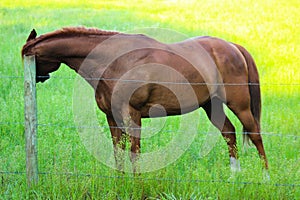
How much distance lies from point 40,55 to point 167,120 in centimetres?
278

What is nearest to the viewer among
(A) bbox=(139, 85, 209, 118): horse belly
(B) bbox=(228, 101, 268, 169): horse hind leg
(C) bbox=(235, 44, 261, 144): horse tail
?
(A) bbox=(139, 85, 209, 118): horse belly

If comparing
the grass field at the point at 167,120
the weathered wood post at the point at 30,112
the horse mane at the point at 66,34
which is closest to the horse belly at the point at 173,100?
the grass field at the point at 167,120

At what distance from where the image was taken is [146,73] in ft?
17.6

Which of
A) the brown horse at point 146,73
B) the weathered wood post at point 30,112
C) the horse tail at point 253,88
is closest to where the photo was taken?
the weathered wood post at point 30,112

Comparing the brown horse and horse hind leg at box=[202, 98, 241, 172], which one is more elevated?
the brown horse

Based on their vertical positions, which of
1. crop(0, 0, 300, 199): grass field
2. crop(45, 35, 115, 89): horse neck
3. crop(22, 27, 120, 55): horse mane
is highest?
crop(22, 27, 120, 55): horse mane

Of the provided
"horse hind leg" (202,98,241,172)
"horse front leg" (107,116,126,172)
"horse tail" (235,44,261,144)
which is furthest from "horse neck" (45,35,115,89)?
"horse tail" (235,44,261,144)

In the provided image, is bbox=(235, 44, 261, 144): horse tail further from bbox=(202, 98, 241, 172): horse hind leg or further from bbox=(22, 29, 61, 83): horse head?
bbox=(22, 29, 61, 83): horse head

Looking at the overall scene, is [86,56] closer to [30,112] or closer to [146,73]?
[146,73]

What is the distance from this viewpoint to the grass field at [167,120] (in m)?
4.59

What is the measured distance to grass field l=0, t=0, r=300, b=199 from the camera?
4590 mm

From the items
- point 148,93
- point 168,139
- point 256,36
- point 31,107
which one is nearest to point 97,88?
point 148,93

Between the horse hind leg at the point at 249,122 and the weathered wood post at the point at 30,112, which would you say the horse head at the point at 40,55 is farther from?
the horse hind leg at the point at 249,122

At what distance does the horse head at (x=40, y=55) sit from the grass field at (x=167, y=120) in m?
0.63
